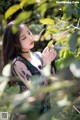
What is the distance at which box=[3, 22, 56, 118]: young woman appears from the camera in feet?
8.04

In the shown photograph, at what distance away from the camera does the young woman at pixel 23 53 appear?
245 cm

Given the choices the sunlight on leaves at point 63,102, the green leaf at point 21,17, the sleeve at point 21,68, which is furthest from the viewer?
the sleeve at point 21,68

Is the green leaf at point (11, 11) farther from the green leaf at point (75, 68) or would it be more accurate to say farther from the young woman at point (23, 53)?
the young woman at point (23, 53)

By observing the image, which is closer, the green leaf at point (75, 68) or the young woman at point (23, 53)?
the green leaf at point (75, 68)

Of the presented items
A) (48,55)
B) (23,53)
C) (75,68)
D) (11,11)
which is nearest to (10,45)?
(23,53)

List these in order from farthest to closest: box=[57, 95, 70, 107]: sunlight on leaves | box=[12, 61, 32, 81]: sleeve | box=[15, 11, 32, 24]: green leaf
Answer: box=[12, 61, 32, 81]: sleeve
box=[15, 11, 32, 24]: green leaf
box=[57, 95, 70, 107]: sunlight on leaves

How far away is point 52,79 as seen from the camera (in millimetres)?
725

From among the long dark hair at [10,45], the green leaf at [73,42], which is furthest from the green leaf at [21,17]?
the long dark hair at [10,45]

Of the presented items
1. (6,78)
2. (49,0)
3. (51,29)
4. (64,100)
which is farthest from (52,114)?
(51,29)

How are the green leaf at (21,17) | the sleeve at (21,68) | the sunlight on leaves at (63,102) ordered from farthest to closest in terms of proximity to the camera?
the sleeve at (21,68) < the green leaf at (21,17) < the sunlight on leaves at (63,102)

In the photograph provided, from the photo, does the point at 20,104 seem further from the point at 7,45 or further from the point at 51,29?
the point at 7,45

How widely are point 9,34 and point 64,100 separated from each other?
1.82m

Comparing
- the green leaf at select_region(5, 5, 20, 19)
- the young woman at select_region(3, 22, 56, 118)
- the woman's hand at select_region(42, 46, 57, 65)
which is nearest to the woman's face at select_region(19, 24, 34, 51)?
the young woman at select_region(3, 22, 56, 118)

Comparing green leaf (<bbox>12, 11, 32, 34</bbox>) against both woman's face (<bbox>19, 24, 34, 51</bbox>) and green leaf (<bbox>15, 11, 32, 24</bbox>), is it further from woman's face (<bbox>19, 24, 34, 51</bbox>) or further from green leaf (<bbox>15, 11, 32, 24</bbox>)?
woman's face (<bbox>19, 24, 34, 51</bbox>)
